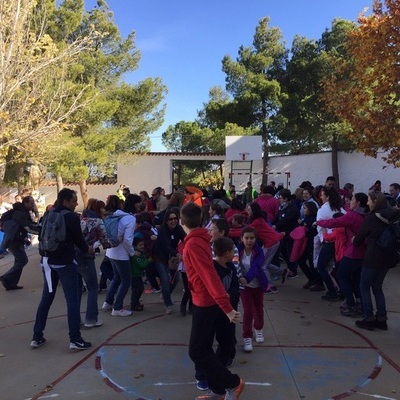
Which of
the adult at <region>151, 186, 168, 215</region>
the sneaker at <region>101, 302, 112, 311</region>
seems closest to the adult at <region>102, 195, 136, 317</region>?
the sneaker at <region>101, 302, 112, 311</region>

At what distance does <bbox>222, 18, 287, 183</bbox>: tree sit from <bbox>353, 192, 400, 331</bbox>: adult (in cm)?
2104

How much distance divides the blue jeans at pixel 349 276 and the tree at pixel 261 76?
67.7ft

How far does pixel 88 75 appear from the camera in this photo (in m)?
22.1

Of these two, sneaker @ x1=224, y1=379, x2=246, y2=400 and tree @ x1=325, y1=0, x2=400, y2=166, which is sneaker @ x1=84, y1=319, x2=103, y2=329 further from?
tree @ x1=325, y1=0, x2=400, y2=166

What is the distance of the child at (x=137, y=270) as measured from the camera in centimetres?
579

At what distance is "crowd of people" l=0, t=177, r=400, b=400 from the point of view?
125 inches

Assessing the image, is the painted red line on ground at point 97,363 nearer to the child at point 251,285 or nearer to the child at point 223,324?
the child at point 223,324

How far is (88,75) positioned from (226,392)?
2123cm

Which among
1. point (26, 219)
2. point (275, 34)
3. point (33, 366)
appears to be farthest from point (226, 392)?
point (275, 34)

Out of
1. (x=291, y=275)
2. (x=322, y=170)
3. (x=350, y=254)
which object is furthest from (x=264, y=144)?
(x=350, y=254)

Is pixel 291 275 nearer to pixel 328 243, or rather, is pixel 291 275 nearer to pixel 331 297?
pixel 331 297

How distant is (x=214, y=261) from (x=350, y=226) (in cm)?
231

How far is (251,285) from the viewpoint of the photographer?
14.1ft

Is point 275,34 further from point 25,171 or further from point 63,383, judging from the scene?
point 63,383
